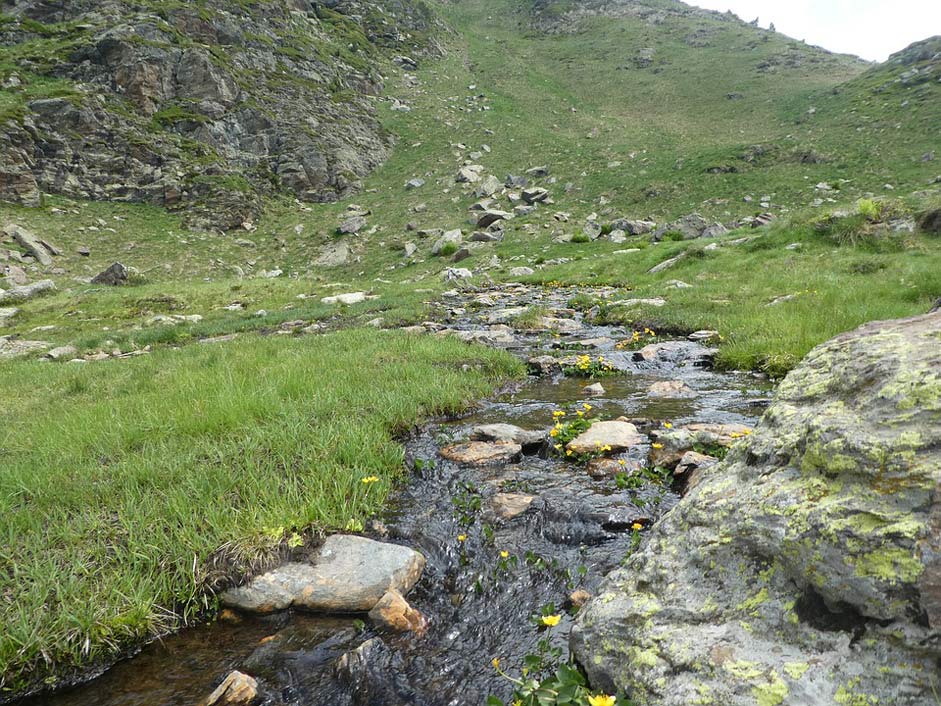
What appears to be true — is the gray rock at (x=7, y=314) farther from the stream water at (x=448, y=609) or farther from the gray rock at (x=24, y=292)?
the stream water at (x=448, y=609)

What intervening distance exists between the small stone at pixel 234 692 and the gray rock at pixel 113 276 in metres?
28.5

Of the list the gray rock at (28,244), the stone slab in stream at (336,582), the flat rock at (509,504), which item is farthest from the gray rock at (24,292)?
the flat rock at (509,504)

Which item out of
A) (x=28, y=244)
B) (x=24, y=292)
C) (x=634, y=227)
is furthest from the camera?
(x=634, y=227)

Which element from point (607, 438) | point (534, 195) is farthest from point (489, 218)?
point (607, 438)

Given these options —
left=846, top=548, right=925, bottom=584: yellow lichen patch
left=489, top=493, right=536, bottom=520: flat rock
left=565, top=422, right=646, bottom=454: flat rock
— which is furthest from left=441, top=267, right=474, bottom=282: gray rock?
left=846, top=548, right=925, bottom=584: yellow lichen patch

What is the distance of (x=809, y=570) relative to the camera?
179 cm

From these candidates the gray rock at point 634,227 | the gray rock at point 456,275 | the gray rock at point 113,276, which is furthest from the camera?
the gray rock at point 634,227

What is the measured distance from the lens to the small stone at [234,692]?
95.3 inches

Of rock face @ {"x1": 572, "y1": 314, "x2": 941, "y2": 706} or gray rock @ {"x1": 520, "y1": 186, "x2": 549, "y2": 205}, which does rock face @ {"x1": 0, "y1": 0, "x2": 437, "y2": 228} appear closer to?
gray rock @ {"x1": 520, "y1": 186, "x2": 549, "y2": 205}

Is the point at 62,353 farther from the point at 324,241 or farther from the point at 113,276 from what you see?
the point at 324,241

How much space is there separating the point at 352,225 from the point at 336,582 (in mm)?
32789

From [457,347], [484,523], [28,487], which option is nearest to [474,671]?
[484,523]

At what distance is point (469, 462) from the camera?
493cm

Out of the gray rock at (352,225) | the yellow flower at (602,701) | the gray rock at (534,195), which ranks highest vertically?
→ the gray rock at (534,195)
